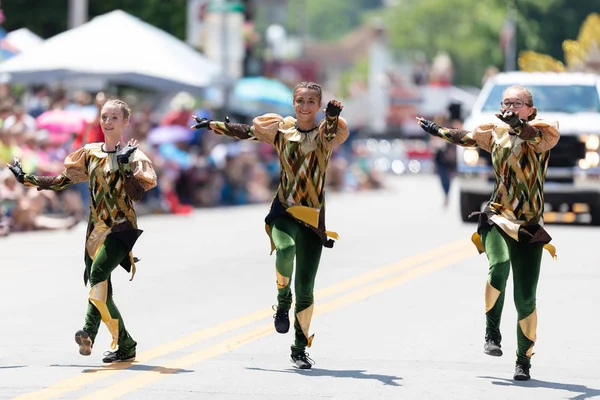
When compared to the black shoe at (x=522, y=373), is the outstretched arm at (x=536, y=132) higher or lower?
higher

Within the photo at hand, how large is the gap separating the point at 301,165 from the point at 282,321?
35.5 inches

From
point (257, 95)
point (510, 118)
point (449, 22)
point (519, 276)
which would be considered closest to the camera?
point (510, 118)

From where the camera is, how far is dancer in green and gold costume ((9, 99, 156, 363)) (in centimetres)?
920

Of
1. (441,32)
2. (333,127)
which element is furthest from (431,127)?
(441,32)

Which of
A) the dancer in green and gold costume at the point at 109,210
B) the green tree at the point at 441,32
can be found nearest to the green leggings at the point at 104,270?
the dancer in green and gold costume at the point at 109,210

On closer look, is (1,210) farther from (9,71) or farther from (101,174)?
(101,174)

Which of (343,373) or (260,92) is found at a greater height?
(260,92)

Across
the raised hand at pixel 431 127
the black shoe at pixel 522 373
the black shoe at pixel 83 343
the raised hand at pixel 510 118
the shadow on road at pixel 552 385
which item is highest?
the raised hand at pixel 510 118

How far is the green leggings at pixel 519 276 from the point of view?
29.9 ft

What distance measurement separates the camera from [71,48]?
1036 inches

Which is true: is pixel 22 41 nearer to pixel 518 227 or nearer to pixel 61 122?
pixel 61 122

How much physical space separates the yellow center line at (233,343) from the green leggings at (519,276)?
1819 mm

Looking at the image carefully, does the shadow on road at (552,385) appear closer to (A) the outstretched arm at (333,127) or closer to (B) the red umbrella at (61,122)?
(A) the outstretched arm at (333,127)

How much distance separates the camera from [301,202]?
9477 millimetres
